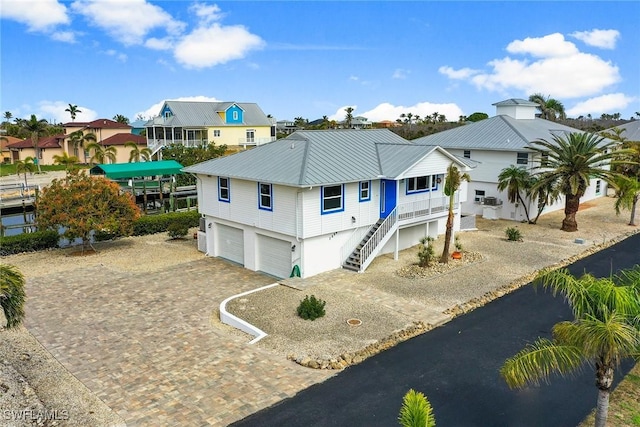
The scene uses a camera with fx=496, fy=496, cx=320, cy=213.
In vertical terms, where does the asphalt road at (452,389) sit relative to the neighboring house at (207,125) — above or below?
below

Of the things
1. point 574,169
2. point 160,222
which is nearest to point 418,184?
point 574,169

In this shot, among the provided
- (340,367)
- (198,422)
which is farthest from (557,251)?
(198,422)

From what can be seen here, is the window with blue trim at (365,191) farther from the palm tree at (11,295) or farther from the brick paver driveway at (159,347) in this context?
the palm tree at (11,295)

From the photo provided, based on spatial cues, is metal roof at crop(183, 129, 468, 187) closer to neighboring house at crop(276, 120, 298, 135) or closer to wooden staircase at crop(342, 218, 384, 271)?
wooden staircase at crop(342, 218, 384, 271)

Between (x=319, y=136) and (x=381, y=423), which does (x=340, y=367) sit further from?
(x=319, y=136)

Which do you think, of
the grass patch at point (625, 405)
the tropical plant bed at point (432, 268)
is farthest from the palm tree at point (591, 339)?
the tropical plant bed at point (432, 268)

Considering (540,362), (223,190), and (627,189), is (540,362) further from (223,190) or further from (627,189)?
(627,189)
